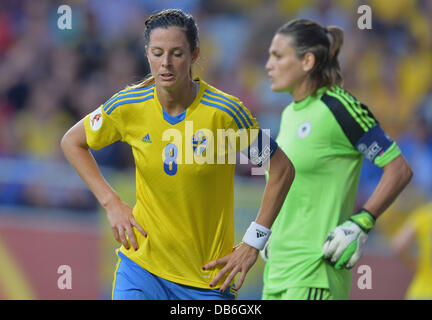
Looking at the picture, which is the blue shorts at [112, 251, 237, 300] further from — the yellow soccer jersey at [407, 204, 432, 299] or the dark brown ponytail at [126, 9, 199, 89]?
the yellow soccer jersey at [407, 204, 432, 299]

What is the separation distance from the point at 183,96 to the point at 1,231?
16.5 feet

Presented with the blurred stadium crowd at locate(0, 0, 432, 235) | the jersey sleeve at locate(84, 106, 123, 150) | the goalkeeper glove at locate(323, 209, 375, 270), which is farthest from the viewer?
the blurred stadium crowd at locate(0, 0, 432, 235)

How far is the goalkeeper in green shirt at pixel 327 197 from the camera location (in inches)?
203

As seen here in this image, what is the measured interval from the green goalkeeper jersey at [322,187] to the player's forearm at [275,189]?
0.90 meters

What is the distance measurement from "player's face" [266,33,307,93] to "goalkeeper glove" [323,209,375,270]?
1187mm

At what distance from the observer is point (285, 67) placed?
5.73 metres

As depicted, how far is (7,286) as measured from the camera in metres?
8.61

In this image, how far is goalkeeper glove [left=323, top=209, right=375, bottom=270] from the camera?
5.07 meters

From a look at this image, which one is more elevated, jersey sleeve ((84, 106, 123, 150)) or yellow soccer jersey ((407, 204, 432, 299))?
jersey sleeve ((84, 106, 123, 150))

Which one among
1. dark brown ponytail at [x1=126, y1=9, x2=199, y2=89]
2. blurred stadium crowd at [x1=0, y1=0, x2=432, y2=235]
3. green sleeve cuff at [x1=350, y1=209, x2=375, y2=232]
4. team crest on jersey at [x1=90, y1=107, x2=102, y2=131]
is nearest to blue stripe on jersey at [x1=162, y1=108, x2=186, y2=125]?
dark brown ponytail at [x1=126, y1=9, x2=199, y2=89]

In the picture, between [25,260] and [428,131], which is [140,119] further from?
[428,131]

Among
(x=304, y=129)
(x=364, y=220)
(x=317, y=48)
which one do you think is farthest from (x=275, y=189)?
(x=317, y=48)

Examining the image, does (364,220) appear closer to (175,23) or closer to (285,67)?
(285,67)

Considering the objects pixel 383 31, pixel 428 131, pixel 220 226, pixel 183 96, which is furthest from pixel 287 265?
pixel 383 31
